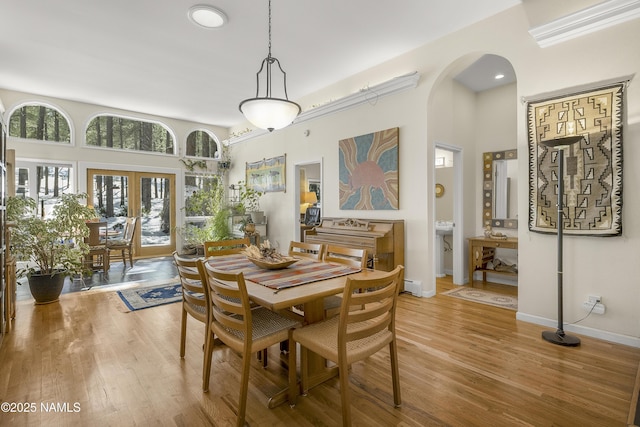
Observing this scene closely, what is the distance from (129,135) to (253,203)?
9.60ft

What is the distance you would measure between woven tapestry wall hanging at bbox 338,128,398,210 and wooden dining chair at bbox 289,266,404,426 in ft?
8.40

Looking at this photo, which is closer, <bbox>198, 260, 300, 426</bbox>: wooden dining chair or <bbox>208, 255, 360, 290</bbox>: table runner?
<bbox>198, 260, 300, 426</bbox>: wooden dining chair

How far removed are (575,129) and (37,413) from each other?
4383mm

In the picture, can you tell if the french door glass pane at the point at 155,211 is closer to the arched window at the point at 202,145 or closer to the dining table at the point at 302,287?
the arched window at the point at 202,145

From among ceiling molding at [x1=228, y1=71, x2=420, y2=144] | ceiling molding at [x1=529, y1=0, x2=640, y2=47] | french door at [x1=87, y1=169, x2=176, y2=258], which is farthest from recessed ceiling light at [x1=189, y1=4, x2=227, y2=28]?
french door at [x1=87, y1=169, x2=176, y2=258]

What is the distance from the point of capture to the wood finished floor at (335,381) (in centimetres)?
179

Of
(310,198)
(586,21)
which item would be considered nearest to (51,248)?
(310,198)

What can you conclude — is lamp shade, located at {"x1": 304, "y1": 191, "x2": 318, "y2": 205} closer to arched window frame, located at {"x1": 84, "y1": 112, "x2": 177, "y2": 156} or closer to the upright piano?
arched window frame, located at {"x1": 84, "y1": 112, "x2": 177, "y2": 156}

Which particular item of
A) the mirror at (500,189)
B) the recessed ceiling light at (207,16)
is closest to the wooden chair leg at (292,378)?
the recessed ceiling light at (207,16)

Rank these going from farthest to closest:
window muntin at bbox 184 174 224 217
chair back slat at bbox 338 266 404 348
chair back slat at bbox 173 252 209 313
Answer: window muntin at bbox 184 174 224 217, chair back slat at bbox 173 252 209 313, chair back slat at bbox 338 266 404 348

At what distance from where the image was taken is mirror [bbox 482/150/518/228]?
4.54m

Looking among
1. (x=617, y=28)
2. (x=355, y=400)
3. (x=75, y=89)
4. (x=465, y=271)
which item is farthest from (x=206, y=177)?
(x=617, y=28)

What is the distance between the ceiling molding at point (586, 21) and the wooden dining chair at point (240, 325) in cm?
325

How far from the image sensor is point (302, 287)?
1907 millimetres
